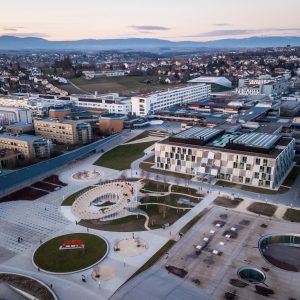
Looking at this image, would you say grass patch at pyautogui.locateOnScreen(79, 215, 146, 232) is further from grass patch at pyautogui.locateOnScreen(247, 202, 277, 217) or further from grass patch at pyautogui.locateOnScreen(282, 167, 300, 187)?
grass patch at pyautogui.locateOnScreen(282, 167, 300, 187)

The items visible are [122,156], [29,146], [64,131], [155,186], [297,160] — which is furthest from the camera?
[64,131]

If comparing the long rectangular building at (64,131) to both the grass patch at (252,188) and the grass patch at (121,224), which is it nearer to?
the grass patch at (121,224)

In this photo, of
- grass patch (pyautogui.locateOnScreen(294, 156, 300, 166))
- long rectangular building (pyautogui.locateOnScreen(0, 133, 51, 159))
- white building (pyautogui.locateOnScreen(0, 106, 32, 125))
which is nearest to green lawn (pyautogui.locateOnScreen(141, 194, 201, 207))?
grass patch (pyautogui.locateOnScreen(294, 156, 300, 166))

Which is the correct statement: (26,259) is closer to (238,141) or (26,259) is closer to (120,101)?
(238,141)

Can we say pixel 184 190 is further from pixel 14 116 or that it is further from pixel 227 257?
pixel 14 116

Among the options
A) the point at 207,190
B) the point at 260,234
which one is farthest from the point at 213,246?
the point at 207,190

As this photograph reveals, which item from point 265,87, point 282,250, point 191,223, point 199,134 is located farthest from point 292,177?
point 265,87
